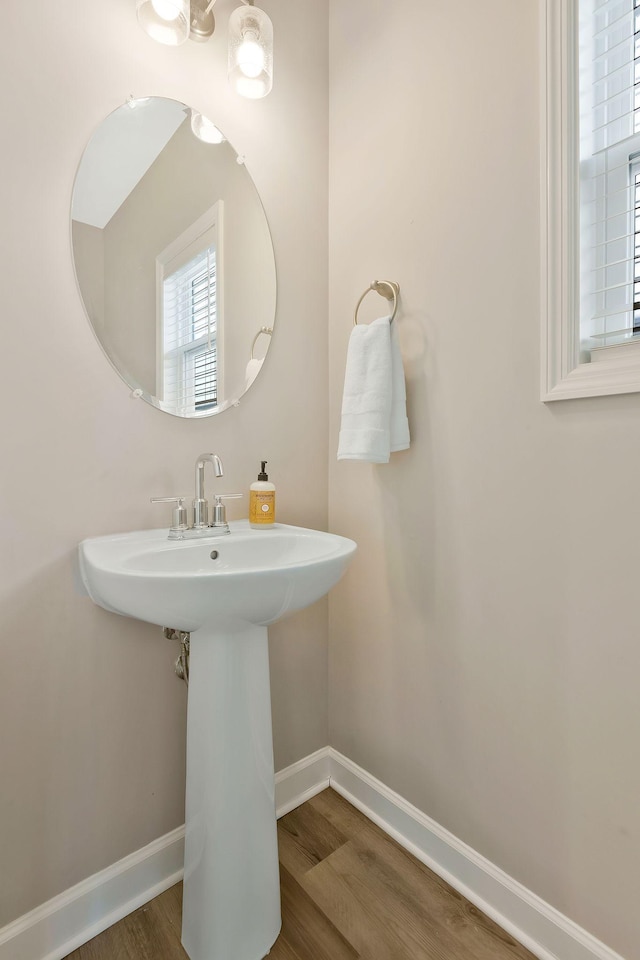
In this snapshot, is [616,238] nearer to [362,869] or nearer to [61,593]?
Result: [61,593]

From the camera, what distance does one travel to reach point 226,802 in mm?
958

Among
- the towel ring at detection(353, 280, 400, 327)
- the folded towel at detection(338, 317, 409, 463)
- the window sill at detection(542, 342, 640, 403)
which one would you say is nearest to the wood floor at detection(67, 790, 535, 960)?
the folded towel at detection(338, 317, 409, 463)

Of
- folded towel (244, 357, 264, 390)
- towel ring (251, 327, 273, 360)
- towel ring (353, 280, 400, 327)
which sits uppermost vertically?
towel ring (353, 280, 400, 327)

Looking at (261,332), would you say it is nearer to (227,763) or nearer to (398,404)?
(398,404)

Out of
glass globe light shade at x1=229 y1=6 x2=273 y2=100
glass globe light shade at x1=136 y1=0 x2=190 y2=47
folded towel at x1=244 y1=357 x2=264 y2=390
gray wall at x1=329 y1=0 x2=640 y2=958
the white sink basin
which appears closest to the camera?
the white sink basin

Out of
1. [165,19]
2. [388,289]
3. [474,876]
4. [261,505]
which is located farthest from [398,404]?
[474,876]

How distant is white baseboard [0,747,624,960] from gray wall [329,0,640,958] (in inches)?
1.5

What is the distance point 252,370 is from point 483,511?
727 mm

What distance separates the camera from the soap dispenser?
1.22 metres

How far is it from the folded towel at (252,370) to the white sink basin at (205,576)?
0.45 meters

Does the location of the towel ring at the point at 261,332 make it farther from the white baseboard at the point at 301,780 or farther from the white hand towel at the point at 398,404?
the white baseboard at the point at 301,780

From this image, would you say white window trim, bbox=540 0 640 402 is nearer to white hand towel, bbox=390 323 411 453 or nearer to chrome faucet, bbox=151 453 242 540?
white hand towel, bbox=390 323 411 453

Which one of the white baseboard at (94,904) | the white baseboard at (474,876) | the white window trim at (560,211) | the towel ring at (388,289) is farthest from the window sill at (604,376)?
the white baseboard at (94,904)

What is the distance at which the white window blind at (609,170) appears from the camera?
36.9 inches
